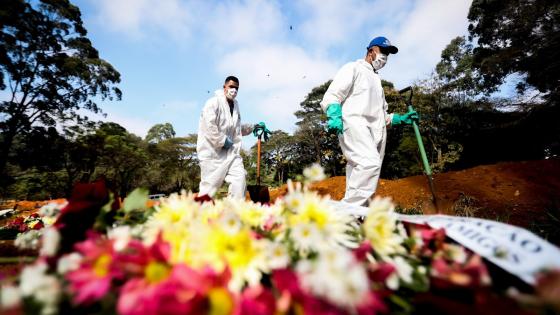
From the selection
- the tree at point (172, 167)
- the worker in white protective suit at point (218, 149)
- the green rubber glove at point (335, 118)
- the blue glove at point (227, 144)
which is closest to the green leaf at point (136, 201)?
the green rubber glove at point (335, 118)

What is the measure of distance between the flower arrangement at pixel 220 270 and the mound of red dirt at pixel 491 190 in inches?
207

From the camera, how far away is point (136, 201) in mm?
797

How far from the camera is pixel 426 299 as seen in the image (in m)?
0.49

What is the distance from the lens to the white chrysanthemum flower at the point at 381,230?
69cm

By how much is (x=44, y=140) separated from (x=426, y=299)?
78.5 ft

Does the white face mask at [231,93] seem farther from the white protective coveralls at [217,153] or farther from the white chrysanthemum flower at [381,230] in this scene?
the white chrysanthemum flower at [381,230]

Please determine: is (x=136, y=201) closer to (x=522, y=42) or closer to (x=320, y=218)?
(x=320, y=218)

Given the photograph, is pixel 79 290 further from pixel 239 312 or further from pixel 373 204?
pixel 373 204

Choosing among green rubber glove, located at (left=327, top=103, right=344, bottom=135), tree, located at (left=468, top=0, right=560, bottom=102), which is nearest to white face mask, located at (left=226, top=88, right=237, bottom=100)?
green rubber glove, located at (left=327, top=103, right=344, bottom=135)

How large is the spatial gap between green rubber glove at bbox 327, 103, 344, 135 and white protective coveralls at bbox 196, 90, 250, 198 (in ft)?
5.98

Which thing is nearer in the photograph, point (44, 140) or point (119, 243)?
point (119, 243)

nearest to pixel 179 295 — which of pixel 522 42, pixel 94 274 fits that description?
pixel 94 274

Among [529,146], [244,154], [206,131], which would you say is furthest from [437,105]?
[244,154]

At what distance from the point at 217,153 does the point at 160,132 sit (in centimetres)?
4851
